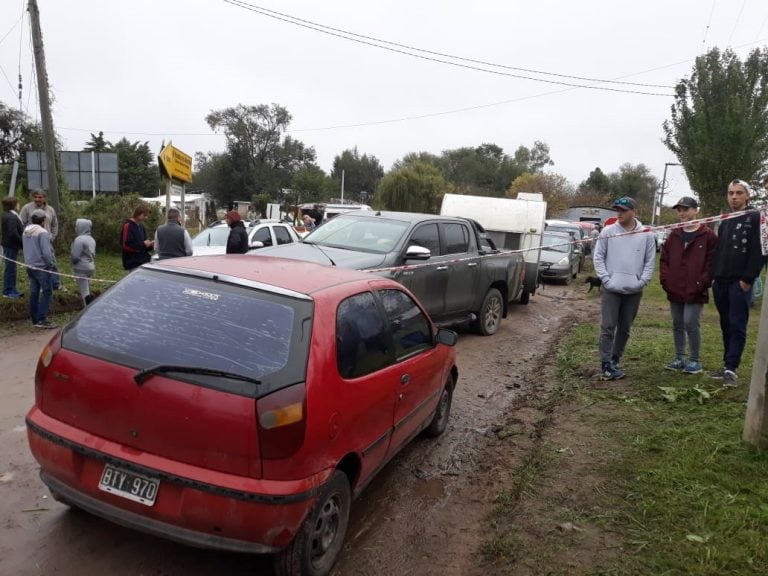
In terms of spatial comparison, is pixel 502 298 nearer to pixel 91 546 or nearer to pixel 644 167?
Result: pixel 91 546

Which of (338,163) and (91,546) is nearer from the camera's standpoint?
(91,546)

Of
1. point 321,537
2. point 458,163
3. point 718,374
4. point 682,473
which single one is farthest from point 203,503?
point 458,163

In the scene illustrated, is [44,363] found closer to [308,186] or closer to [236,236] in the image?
[236,236]

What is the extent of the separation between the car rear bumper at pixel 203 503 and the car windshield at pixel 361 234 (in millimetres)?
4707

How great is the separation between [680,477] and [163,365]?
3376mm

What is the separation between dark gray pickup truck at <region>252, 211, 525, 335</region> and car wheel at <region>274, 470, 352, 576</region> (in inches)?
143

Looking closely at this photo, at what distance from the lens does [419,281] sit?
24.5 ft

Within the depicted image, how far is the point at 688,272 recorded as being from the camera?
604 cm

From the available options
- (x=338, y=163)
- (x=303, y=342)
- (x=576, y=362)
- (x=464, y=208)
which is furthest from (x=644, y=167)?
(x=303, y=342)

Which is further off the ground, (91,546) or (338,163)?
(338,163)

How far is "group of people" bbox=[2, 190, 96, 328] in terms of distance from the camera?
819 centimetres

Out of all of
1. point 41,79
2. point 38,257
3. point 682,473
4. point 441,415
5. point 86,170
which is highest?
point 41,79

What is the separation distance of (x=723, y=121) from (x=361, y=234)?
1605 centimetres

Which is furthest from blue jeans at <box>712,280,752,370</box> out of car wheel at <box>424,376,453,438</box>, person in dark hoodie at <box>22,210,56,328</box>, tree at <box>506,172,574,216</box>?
tree at <box>506,172,574,216</box>
